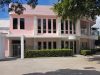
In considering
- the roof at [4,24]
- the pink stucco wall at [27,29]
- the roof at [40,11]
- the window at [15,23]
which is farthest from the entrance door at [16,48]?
the roof at [4,24]

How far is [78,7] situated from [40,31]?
17.0m

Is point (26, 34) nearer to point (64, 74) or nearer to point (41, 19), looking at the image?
point (41, 19)

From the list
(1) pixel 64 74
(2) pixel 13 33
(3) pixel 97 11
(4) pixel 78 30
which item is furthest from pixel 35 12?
(1) pixel 64 74

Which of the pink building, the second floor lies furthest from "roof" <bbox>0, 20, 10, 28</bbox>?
the second floor

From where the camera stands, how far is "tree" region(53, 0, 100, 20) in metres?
28.2

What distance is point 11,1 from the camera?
743 inches

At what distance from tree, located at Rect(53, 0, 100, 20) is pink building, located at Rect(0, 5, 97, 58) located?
12288 mm

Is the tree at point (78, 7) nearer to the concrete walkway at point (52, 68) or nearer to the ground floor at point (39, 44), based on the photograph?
the concrete walkway at point (52, 68)

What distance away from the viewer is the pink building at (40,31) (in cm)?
4434

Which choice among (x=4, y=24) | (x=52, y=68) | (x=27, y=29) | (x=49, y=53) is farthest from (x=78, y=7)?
(x=4, y=24)

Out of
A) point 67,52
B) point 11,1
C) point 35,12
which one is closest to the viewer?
point 11,1

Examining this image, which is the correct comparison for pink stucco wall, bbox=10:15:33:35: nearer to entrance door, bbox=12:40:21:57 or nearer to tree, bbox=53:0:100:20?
entrance door, bbox=12:40:21:57

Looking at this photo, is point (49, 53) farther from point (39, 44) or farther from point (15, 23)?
point (15, 23)

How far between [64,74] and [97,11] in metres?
11.9
